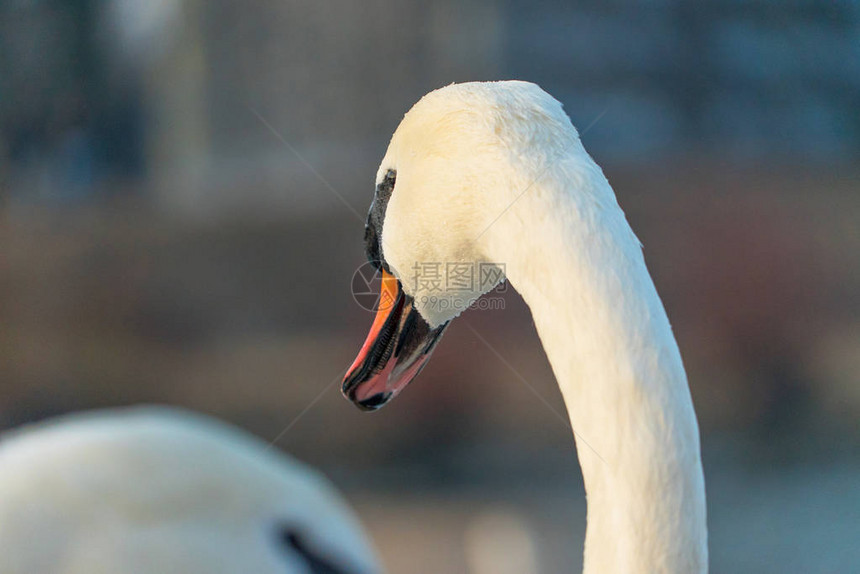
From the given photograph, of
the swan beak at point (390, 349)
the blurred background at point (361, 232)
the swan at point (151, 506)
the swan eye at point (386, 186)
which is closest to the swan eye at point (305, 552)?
the swan at point (151, 506)

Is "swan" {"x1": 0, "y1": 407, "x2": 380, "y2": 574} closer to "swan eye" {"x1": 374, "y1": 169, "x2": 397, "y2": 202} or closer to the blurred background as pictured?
"swan eye" {"x1": 374, "y1": 169, "x2": 397, "y2": 202}

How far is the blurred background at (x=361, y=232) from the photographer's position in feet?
6.75

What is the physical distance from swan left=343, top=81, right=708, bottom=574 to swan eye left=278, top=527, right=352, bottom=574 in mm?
732

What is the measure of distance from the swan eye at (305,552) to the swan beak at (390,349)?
0.54 m

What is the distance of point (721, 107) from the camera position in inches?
95.0

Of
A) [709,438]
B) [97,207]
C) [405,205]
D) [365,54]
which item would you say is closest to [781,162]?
[709,438]

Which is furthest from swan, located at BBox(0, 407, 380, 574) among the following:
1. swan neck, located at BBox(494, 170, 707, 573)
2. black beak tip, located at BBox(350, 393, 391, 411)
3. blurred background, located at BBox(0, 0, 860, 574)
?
blurred background, located at BBox(0, 0, 860, 574)

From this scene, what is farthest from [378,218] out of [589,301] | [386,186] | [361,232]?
[361,232]

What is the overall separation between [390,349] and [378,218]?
85mm

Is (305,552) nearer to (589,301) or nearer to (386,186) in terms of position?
(386,186)

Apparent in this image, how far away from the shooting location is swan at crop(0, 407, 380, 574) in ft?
2.94

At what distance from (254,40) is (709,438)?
5.40ft

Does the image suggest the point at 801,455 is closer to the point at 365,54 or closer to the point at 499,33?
the point at 499,33

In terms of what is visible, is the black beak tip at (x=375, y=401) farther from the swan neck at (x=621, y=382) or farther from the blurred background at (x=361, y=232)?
the blurred background at (x=361, y=232)
